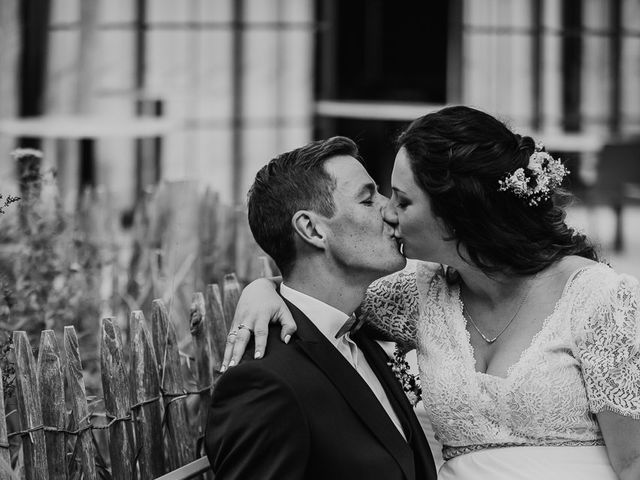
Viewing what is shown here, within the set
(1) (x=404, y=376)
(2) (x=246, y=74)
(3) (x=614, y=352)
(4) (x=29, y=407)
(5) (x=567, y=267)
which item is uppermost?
(2) (x=246, y=74)

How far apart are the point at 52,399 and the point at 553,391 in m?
1.18

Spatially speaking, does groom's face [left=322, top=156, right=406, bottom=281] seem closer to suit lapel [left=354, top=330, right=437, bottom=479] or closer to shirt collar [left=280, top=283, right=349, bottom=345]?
shirt collar [left=280, top=283, right=349, bottom=345]

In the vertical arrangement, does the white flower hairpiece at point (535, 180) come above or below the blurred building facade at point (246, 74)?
below

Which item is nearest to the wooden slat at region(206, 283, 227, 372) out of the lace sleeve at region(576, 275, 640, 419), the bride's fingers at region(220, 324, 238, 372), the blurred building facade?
the bride's fingers at region(220, 324, 238, 372)

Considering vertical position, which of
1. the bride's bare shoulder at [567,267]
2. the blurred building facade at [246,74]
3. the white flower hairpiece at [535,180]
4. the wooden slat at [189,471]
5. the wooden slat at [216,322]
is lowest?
the wooden slat at [189,471]

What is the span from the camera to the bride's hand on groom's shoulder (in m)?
2.27

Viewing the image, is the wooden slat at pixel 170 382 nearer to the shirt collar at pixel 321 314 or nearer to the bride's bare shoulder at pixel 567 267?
the shirt collar at pixel 321 314

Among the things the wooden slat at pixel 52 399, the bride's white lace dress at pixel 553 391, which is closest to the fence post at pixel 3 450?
the wooden slat at pixel 52 399

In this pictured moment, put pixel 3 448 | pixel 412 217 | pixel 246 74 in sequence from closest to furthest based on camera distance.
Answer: pixel 3 448 < pixel 412 217 < pixel 246 74

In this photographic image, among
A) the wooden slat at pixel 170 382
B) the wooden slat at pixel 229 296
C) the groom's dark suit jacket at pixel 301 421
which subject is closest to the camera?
the groom's dark suit jacket at pixel 301 421

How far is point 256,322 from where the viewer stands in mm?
2334

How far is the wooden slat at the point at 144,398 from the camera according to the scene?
2.57m

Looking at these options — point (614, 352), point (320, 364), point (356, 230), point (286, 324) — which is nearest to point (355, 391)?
point (320, 364)

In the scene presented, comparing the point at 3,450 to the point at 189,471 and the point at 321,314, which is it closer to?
the point at 189,471
